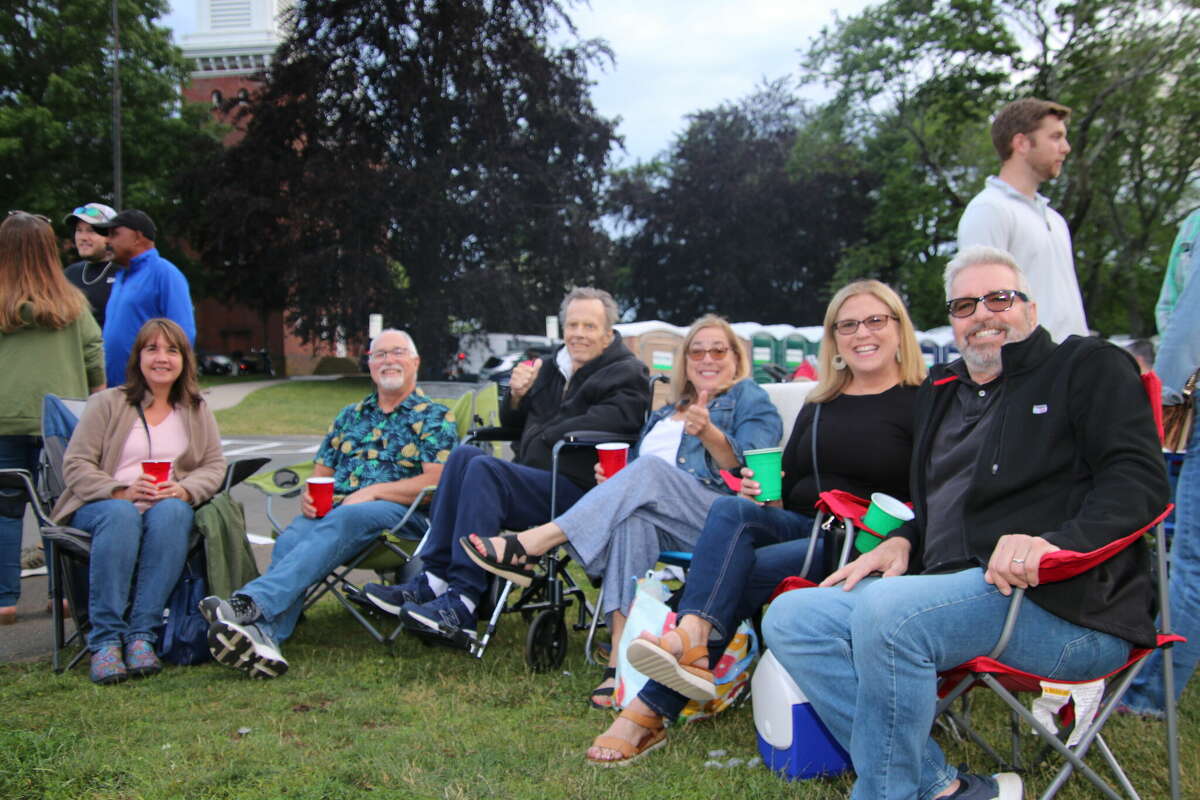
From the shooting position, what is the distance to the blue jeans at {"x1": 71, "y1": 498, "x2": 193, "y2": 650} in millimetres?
3797

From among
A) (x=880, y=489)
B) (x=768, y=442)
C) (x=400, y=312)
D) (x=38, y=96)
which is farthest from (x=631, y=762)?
(x=38, y=96)

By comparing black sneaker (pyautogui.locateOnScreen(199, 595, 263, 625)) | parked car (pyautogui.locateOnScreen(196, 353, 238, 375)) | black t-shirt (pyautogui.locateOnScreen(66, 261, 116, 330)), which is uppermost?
black t-shirt (pyautogui.locateOnScreen(66, 261, 116, 330))

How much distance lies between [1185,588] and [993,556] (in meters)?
1.14

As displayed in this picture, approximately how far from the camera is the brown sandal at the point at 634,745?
287 centimetres

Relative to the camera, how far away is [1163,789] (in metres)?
2.63

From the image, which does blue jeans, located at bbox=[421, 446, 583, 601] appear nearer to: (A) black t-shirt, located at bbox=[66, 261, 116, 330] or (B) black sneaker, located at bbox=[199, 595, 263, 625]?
(B) black sneaker, located at bbox=[199, 595, 263, 625]

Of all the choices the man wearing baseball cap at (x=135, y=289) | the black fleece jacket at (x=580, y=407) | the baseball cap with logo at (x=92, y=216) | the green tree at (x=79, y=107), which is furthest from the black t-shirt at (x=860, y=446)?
the green tree at (x=79, y=107)

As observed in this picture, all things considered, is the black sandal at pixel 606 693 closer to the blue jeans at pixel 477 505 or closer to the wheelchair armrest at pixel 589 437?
the blue jeans at pixel 477 505

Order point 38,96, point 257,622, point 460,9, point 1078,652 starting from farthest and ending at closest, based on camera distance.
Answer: point 38,96 < point 460,9 < point 257,622 < point 1078,652

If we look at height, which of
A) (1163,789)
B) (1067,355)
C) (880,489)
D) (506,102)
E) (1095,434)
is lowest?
(1163,789)

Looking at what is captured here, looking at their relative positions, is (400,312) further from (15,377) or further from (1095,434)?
(1095,434)

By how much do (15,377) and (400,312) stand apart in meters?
22.4

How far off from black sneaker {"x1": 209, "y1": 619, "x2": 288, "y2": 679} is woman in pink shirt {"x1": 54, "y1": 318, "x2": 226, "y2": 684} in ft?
→ 1.24

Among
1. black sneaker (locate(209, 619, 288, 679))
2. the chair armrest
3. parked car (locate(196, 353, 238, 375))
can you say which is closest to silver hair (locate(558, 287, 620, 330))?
the chair armrest
